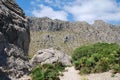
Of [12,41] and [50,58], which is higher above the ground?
[12,41]

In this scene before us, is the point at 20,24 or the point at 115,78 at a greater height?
the point at 20,24

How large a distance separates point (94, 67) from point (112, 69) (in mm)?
3216

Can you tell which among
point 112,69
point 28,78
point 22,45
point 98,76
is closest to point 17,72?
point 28,78

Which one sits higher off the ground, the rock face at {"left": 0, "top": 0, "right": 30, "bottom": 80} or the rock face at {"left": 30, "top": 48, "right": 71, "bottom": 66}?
the rock face at {"left": 0, "top": 0, "right": 30, "bottom": 80}

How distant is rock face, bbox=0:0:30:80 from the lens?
100ft

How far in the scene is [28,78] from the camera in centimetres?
3192

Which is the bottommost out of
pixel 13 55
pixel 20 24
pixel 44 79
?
pixel 44 79

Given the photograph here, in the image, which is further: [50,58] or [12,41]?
[50,58]

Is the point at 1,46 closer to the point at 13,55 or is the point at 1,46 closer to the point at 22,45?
the point at 13,55

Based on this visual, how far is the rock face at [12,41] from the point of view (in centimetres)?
3062

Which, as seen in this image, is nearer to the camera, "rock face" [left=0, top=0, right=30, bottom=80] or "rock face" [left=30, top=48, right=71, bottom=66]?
"rock face" [left=0, top=0, right=30, bottom=80]

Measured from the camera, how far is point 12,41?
3412cm

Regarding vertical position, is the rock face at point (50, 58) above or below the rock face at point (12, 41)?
below

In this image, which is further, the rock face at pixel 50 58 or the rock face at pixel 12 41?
the rock face at pixel 50 58
